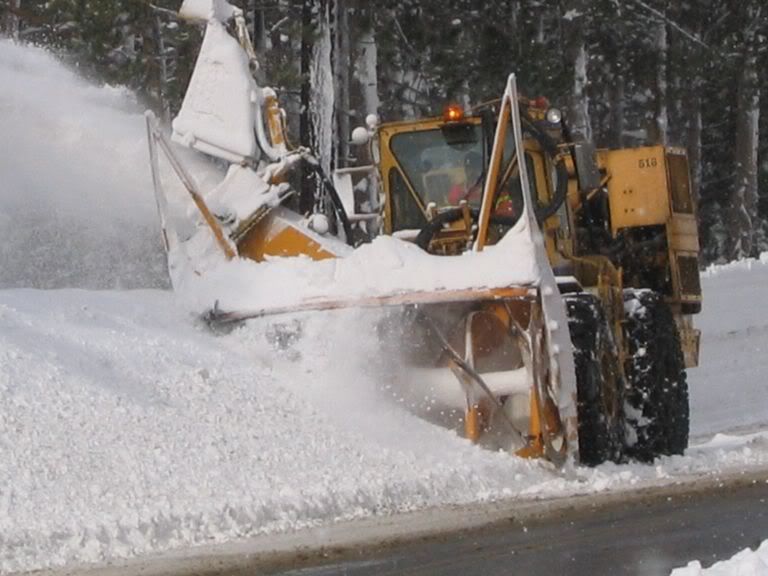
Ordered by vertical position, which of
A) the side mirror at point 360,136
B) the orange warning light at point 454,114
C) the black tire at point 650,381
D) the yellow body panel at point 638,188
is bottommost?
the black tire at point 650,381

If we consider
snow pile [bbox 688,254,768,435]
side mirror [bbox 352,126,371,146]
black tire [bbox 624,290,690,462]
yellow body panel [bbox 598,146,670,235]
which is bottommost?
snow pile [bbox 688,254,768,435]

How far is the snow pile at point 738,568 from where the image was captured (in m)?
6.00

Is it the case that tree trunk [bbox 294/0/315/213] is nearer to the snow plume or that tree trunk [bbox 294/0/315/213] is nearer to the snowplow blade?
the snow plume

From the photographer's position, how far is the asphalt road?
7023mm

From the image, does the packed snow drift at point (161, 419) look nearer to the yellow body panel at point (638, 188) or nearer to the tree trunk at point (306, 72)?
the yellow body panel at point (638, 188)

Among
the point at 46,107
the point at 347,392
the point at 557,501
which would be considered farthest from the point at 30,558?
the point at 46,107

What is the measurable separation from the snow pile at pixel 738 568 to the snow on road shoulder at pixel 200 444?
8.40ft

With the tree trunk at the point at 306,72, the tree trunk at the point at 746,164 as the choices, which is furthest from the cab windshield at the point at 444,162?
the tree trunk at the point at 746,164

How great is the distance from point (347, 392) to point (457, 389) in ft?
2.16

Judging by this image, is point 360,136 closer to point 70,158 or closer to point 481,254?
point 481,254

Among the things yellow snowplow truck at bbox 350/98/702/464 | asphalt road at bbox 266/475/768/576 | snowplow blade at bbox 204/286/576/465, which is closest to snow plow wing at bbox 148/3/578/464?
snowplow blade at bbox 204/286/576/465

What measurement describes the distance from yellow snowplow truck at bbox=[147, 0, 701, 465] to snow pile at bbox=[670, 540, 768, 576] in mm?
3893

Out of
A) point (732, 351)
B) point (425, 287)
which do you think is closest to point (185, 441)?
point (425, 287)

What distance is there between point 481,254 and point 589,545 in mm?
3052
